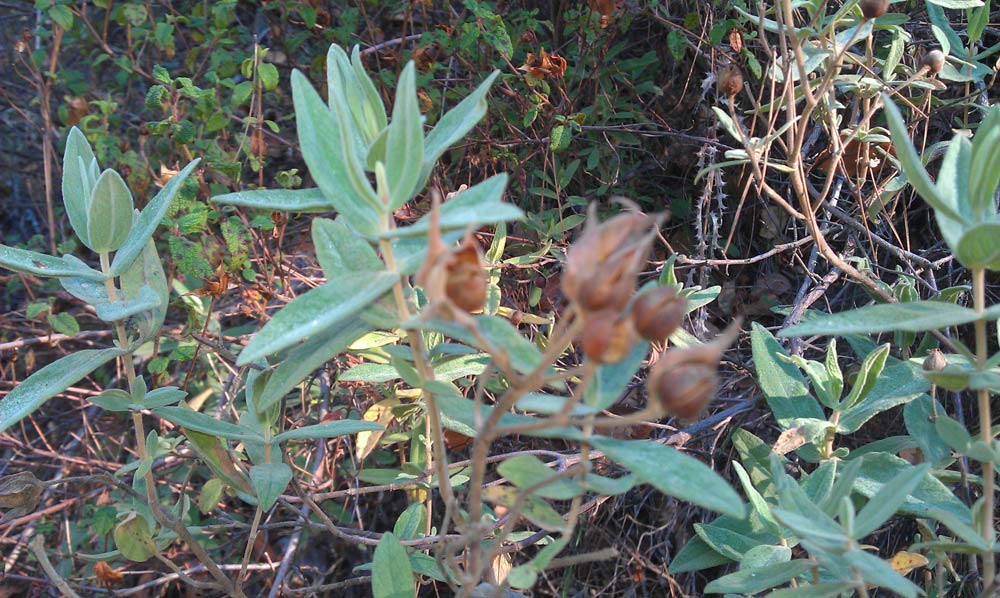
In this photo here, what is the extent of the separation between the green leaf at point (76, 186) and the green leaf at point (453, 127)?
605 mm

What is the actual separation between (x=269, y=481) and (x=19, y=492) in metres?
0.48

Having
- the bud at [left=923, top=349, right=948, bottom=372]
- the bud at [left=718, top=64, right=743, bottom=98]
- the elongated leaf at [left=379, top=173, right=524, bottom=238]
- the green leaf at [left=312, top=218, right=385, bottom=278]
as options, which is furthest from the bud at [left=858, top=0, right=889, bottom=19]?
the green leaf at [left=312, top=218, right=385, bottom=278]

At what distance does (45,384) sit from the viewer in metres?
1.23

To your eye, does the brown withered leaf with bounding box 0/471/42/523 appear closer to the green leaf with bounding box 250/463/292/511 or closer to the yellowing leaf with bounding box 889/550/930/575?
the green leaf with bounding box 250/463/292/511

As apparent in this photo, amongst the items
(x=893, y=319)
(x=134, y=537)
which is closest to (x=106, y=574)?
(x=134, y=537)

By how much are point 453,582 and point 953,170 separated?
3.11 ft

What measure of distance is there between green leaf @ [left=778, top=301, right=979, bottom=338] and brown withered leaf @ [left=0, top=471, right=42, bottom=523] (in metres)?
1.29

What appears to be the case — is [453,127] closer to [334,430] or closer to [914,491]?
[334,430]

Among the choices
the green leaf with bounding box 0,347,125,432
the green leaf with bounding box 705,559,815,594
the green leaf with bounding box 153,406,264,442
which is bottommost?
the green leaf with bounding box 705,559,815,594

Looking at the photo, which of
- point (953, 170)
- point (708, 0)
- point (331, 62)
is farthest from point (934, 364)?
point (708, 0)

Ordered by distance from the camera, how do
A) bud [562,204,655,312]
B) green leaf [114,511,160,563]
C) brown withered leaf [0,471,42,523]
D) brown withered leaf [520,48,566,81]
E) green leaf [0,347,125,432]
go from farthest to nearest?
brown withered leaf [520,48,566,81], green leaf [114,511,160,563], brown withered leaf [0,471,42,523], green leaf [0,347,125,432], bud [562,204,655,312]

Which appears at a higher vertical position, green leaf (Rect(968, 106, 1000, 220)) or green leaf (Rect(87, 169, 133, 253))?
green leaf (Rect(968, 106, 1000, 220))

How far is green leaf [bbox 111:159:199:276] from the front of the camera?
127 cm

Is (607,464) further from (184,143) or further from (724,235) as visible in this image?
(184,143)
